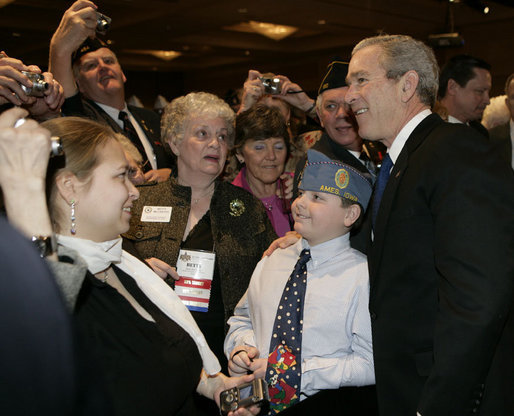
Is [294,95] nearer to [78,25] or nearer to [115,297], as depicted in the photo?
[78,25]

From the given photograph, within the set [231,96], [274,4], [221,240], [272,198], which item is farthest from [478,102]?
[274,4]

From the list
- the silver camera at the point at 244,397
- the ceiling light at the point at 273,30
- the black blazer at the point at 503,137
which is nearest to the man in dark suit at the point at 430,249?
the silver camera at the point at 244,397

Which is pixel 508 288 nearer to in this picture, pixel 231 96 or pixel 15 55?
pixel 231 96

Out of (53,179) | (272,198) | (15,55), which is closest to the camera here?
→ (53,179)

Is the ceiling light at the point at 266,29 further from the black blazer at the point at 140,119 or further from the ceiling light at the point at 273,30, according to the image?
the black blazer at the point at 140,119

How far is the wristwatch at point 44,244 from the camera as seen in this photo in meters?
1.00

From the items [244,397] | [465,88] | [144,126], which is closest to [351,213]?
[244,397]

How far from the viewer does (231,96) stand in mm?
4520

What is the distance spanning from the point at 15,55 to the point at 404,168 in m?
12.5

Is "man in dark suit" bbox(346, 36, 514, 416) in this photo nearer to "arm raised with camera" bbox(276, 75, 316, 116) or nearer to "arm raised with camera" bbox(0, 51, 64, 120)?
"arm raised with camera" bbox(0, 51, 64, 120)

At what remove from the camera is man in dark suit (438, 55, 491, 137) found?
4.63 metres

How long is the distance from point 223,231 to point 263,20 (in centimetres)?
801

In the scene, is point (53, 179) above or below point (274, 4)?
below

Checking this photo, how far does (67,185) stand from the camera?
146 centimetres
